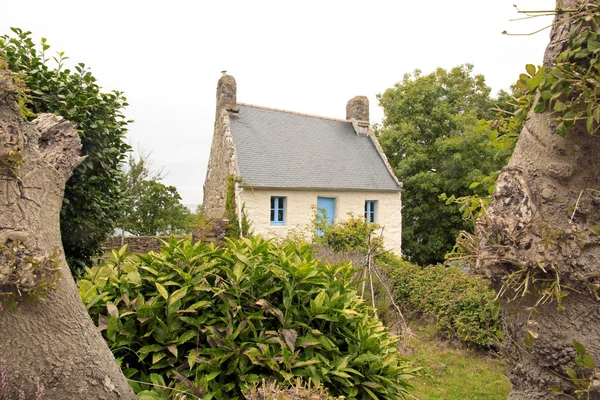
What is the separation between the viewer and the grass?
6.01m

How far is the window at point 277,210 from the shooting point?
16203mm

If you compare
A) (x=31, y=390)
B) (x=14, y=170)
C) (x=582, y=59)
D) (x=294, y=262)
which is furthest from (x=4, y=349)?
(x=582, y=59)

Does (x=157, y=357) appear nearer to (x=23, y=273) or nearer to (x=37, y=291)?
(x=37, y=291)

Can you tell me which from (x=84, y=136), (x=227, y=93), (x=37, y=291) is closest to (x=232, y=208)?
(x=227, y=93)

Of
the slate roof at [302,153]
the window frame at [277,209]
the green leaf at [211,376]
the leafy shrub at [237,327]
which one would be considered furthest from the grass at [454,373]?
the slate roof at [302,153]

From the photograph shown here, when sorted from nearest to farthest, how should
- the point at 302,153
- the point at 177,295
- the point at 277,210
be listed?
the point at 177,295 < the point at 277,210 < the point at 302,153

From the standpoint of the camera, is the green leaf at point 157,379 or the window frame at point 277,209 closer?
the green leaf at point 157,379

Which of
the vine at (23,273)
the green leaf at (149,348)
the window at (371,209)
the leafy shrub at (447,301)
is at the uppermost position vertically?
the window at (371,209)

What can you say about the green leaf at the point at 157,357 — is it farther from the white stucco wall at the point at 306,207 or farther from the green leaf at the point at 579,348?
the white stucco wall at the point at 306,207

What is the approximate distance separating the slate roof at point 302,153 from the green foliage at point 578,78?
43.8 ft

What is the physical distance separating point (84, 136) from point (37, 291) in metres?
3.97

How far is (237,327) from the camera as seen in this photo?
278 centimetres

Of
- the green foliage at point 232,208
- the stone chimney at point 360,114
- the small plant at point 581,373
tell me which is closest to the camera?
the small plant at point 581,373

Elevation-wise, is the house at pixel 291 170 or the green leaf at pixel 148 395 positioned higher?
the house at pixel 291 170
